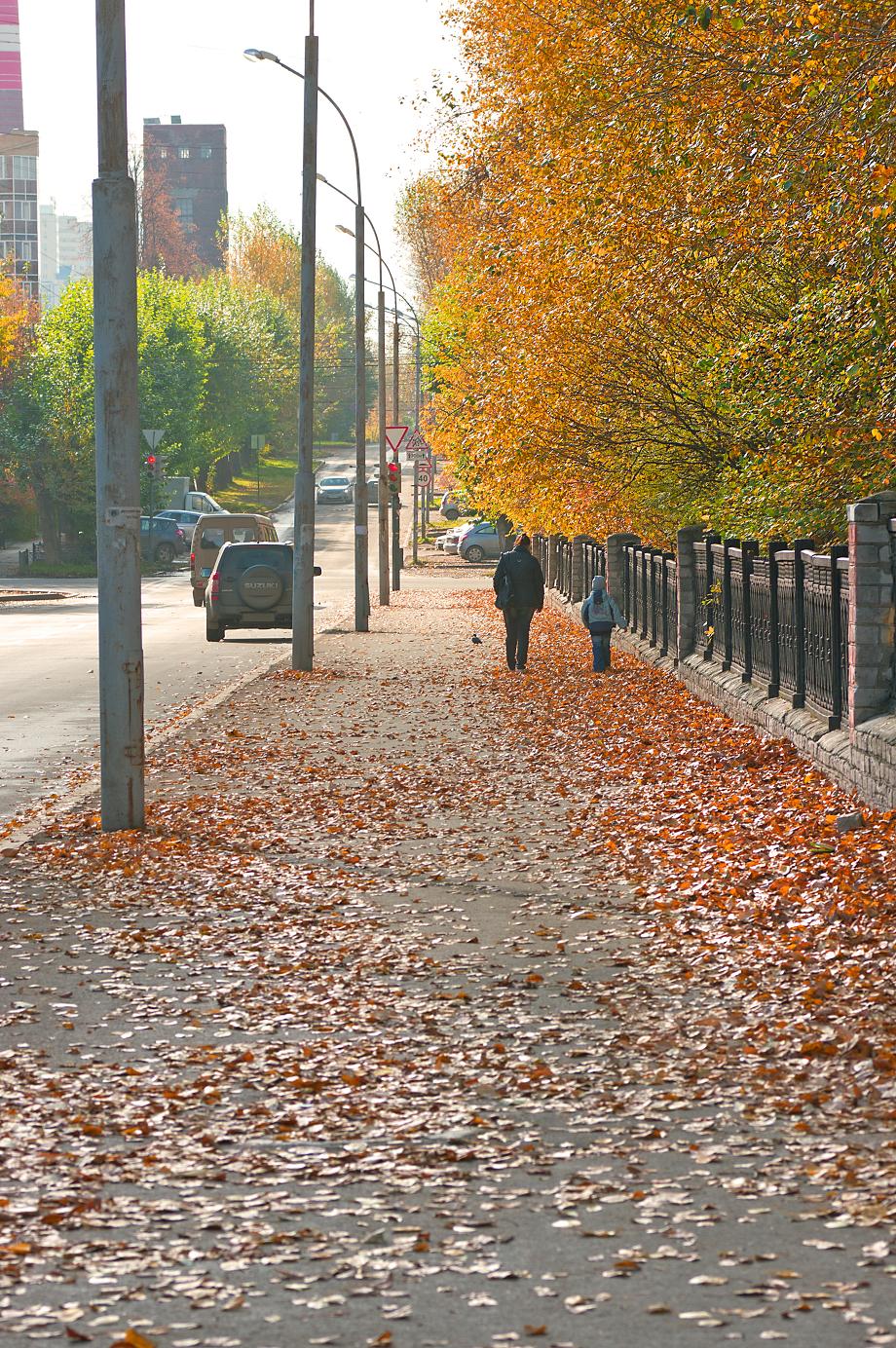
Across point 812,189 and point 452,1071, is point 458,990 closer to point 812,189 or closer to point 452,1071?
point 452,1071

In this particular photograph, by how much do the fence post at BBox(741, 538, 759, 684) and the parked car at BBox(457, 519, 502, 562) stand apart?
178 feet

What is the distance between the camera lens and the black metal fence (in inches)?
558

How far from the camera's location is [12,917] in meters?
9.56

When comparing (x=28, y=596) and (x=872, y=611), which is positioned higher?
(x=872, y=611)

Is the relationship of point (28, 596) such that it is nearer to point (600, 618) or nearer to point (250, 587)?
point (250, 587)

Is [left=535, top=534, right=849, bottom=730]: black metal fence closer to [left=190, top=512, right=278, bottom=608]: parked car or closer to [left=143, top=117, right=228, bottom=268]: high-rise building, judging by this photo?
[left=190, top=512, right=278, bottom=608]: parked car

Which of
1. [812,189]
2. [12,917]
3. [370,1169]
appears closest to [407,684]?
[812,189]

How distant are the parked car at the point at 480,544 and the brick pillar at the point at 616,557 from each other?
40.1 metres

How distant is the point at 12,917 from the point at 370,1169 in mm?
4345

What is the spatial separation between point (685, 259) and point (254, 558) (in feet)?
50.9

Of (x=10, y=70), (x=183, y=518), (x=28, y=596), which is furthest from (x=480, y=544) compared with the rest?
(x=10, y=70)

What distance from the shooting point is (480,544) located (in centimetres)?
7369

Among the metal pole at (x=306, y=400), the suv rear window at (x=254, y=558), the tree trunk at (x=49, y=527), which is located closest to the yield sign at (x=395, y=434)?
the suv rear window at (x=254, y=558)

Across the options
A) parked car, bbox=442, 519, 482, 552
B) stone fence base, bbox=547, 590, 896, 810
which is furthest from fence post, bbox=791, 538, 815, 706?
parked car, bbox=442, 519, 482, 552
